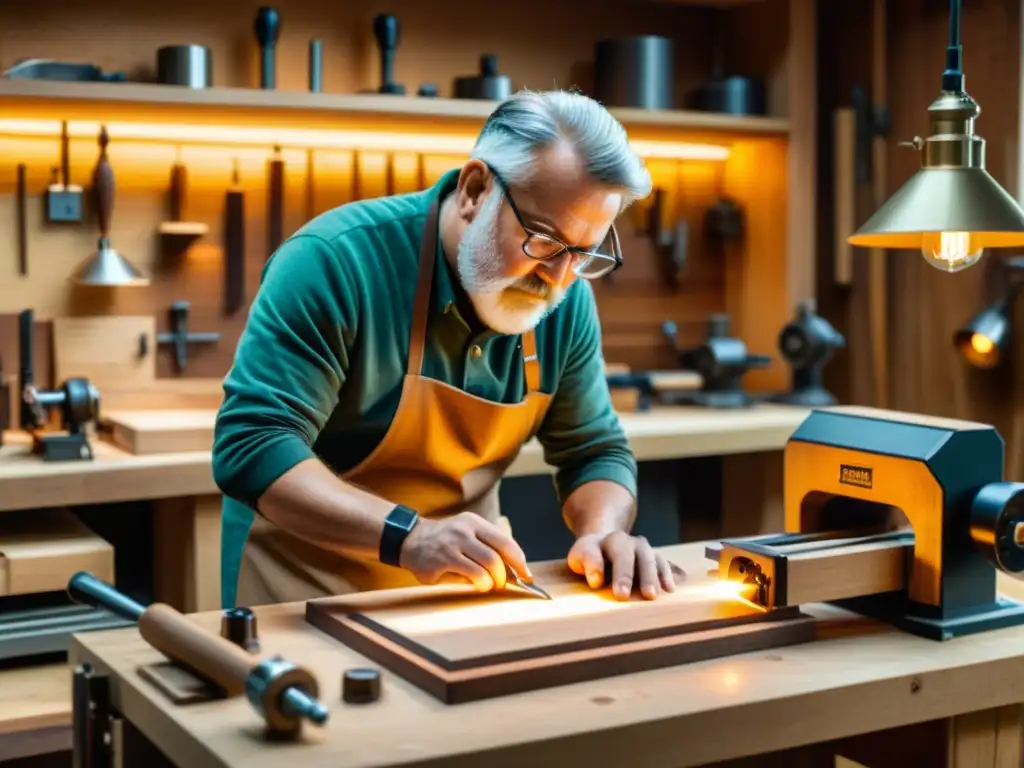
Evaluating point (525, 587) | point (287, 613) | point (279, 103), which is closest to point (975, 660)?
point (525, 587)

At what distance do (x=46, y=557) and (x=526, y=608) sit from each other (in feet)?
5.07

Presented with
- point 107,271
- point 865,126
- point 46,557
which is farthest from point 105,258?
point 865,126

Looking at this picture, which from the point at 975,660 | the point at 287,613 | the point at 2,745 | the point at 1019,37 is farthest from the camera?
the point at 1019,37

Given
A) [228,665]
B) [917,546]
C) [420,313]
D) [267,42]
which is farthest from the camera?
[267,42]

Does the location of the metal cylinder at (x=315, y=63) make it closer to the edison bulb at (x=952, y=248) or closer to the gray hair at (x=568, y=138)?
the gray hair at (x=568, y=138)

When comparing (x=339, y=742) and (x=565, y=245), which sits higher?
(x=565, y=245)

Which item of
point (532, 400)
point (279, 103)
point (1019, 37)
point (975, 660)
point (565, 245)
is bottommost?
point (975, 660)

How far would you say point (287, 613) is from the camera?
187 centimetres

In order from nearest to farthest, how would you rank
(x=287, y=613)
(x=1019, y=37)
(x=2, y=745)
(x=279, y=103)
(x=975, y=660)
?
(x=975, y=660) < (x=287, y=613) < (x=2, y=745) < (x=279, y=103) < (x=1019, y=37)

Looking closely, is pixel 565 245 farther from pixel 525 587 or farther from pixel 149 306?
pixel 149 306

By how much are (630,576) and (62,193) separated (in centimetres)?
246

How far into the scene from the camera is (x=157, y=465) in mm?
3086

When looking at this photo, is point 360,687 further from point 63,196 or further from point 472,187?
point 63,196

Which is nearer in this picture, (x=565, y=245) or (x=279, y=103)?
(x=565, y=245)
